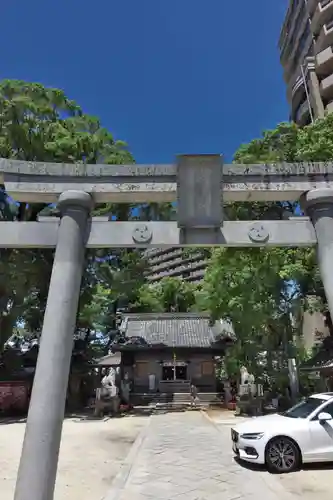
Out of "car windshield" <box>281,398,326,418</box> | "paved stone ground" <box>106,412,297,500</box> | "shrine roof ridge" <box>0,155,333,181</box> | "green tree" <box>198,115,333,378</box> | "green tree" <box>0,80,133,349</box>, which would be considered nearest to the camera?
"shrine roof ridge" <box>0,155,333,181</box>

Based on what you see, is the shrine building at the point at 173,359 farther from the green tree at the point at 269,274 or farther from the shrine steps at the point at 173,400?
the green tree at the point at 269,274

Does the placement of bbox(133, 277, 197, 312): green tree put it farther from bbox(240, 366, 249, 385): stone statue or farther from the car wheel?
the car wheel

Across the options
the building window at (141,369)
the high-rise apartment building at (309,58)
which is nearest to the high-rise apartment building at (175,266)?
the high-rise apartment building at (309,58)

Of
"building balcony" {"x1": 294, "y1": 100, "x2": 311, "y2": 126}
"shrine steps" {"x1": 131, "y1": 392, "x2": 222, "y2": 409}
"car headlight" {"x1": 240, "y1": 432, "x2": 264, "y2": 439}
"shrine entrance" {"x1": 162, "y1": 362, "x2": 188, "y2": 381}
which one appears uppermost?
"building balcony" {"x1": 294, "y1": 100, "x2": 311, "y2": 126}

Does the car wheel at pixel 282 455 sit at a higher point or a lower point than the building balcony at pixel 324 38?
lower

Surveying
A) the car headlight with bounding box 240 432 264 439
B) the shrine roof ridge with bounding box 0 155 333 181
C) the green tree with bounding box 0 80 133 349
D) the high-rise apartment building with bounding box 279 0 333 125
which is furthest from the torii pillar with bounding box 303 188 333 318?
the high-rise apartment building with bounding box 279 0 333 125

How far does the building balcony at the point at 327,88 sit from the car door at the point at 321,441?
105 ft

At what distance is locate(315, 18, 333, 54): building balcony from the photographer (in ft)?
107

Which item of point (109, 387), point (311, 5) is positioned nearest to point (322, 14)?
point (311, 5)

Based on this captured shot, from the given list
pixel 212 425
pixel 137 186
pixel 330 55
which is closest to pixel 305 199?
pixel 137 186

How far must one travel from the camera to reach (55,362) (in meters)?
5.24

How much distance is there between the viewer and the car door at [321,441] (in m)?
7.76

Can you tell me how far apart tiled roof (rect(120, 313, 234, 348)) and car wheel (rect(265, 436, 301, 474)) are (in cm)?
2127

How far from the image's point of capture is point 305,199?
21.1 ft
